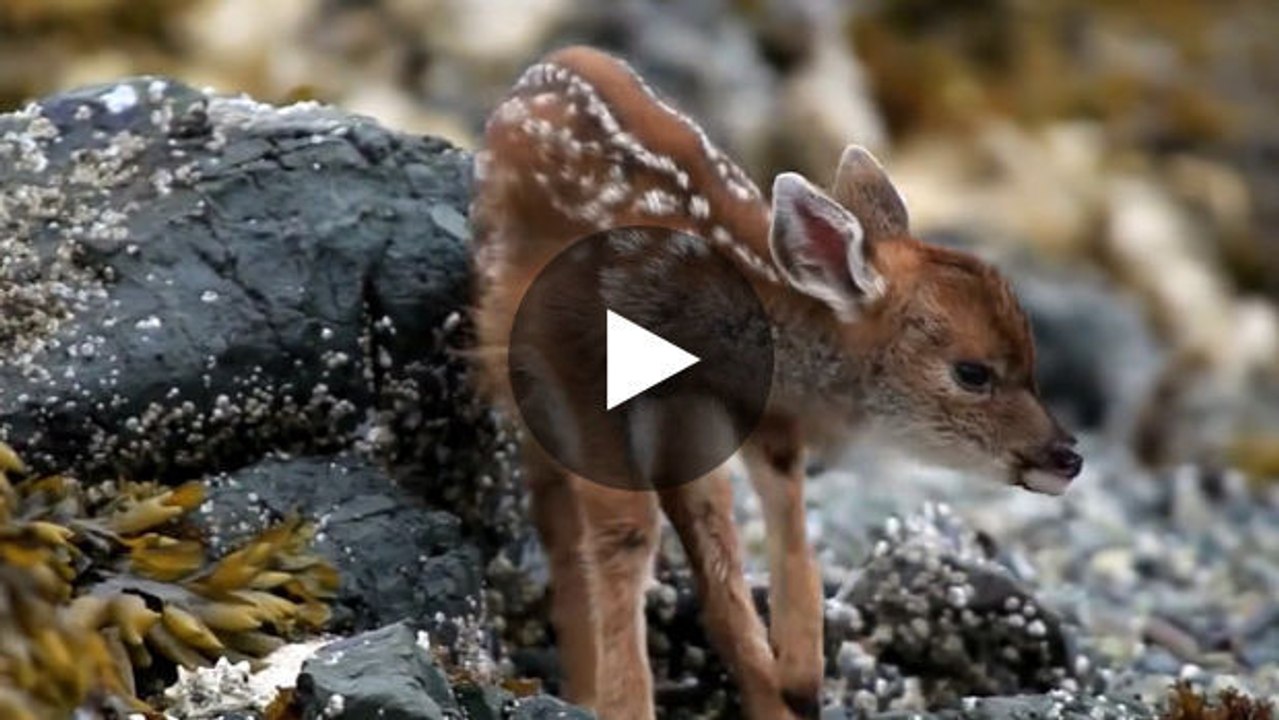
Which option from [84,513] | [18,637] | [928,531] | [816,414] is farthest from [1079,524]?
[18,637]

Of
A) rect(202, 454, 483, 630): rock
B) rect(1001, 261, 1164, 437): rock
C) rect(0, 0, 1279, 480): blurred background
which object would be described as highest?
rect(0, 0, 1279, 480): blurred background

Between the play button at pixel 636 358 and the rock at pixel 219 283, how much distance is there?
2.59 feet

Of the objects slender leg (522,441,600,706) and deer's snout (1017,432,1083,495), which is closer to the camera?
deer's snout (1017,432,1083,495)

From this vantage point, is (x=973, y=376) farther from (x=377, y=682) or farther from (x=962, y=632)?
(x=377, y=682)

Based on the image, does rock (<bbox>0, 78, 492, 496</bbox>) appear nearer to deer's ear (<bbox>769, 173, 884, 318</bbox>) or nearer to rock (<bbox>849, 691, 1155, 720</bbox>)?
deer's ear (<bbox>769, 173, 884, 318</bbox>)

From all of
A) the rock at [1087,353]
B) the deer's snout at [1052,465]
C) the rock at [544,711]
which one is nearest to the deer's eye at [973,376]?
the deer's snout at [1052,465]

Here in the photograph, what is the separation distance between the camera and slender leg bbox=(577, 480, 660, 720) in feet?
24.6

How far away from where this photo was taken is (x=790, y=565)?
24.7 ft

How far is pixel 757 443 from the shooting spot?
7516 mm

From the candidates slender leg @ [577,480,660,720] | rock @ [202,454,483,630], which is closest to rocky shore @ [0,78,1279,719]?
rock @ [202,454,483,630]

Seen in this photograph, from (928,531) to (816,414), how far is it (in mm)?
1619
